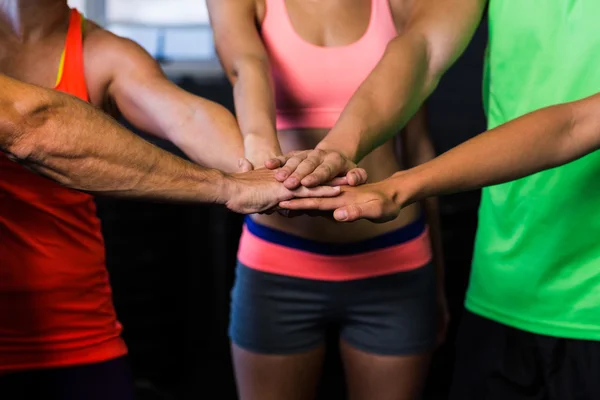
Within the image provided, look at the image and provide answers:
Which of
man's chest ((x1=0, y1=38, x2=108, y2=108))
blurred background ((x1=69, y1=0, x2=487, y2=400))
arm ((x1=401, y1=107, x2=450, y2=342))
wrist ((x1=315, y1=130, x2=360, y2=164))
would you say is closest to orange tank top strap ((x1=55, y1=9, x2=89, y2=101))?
man's chest ((x1=0, y1=38, x2=108, y2=108))

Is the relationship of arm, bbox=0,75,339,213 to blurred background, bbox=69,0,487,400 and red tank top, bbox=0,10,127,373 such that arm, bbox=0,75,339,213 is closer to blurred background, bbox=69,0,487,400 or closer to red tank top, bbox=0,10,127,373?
red tank top, bbox=0,10,127,373

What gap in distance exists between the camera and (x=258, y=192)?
1.17 m

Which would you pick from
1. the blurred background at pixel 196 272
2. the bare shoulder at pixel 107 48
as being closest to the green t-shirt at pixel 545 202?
the bare shoulder at pixel 107 48

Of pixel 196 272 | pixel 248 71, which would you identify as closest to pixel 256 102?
pixel 248 71

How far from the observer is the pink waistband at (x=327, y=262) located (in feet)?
4.53

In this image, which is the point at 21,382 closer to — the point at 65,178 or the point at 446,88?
the point at 65,178

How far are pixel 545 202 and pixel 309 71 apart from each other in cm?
44

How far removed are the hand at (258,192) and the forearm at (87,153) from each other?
3 centimetres

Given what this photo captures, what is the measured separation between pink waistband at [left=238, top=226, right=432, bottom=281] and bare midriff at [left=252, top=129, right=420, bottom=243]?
0.10 ft

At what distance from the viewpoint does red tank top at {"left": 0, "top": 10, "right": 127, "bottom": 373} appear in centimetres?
120

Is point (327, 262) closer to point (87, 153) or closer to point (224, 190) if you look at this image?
point (224, 190)

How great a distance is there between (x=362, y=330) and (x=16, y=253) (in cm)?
57

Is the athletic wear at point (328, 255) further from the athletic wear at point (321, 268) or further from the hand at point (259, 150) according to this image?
the hand at point (259, 150)

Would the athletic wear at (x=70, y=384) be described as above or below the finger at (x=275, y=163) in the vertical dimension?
below
